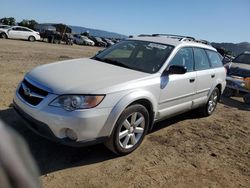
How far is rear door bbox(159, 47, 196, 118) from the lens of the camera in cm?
513

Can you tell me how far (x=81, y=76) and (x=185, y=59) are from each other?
7.31 ft

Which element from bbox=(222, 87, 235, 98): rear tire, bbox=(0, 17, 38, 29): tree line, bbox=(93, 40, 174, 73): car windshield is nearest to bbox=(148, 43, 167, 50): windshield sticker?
bbox=(93, 40, 174, 73): car windshield

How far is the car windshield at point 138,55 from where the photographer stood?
17.2 ft

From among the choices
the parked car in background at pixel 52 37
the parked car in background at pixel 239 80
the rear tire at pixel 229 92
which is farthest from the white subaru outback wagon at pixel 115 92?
the parked car in background at pixel 52 37

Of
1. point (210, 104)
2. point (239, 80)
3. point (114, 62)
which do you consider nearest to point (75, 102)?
point (114, 62)

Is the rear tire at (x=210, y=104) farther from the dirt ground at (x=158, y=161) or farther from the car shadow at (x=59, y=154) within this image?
the car shadow at (x=59, y=154)

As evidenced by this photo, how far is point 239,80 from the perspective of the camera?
10281 millimetres

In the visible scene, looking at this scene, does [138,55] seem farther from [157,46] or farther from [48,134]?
[48,134]

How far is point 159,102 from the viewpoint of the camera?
5027 mm

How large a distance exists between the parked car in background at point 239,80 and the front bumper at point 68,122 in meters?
Answer: 6.99

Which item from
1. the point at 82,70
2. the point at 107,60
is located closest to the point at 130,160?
the point at 82,70

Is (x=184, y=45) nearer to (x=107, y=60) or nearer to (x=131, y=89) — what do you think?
(x=107, y=60)

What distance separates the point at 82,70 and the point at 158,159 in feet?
5.71

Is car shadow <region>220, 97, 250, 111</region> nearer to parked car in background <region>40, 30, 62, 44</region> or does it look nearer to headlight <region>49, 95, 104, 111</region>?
headlight <region>49, 95, 104, 111</region>
